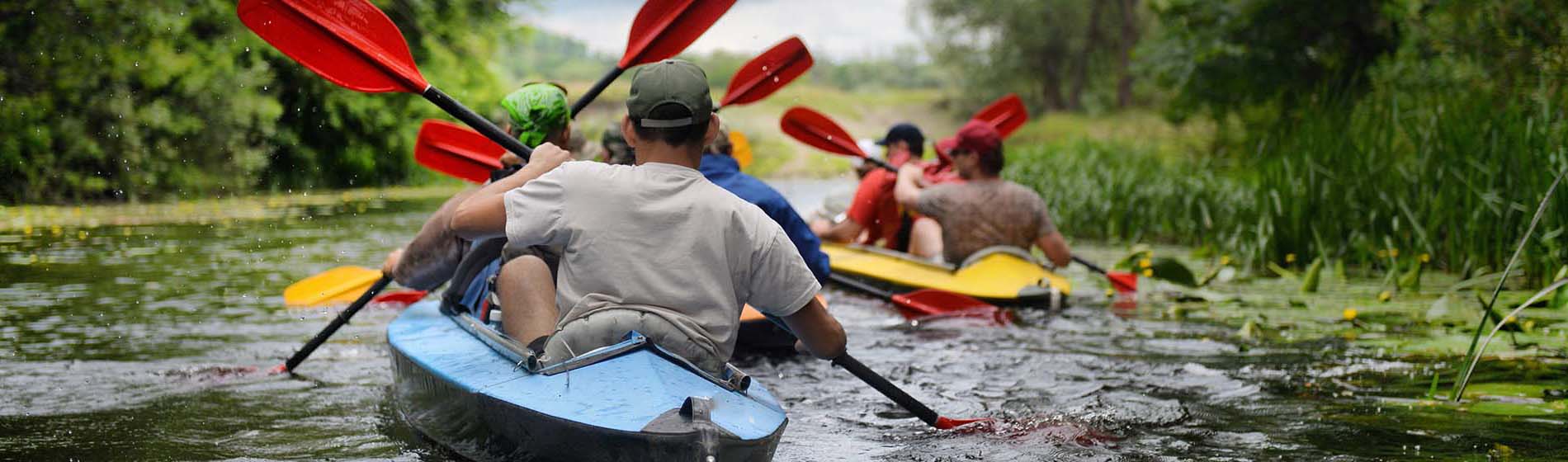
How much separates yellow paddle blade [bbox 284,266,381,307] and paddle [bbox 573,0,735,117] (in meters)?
1.96

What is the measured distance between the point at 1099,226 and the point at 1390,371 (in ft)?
22.4

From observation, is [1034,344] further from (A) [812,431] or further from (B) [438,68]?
(B) [438,68]

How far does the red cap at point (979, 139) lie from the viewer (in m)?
6.91

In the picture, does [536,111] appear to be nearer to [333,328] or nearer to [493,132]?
[493,132]

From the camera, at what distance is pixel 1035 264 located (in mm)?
7188

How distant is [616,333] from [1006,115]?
7.11 meters

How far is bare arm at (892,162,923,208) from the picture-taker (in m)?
7.55

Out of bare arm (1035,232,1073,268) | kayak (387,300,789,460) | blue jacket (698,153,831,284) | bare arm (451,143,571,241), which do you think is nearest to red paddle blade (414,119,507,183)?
blue jacket (698,153,831,284)

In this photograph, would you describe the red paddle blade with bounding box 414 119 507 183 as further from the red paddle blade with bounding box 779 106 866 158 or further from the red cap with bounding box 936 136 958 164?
the red cap with bounding box 936 136 958 164

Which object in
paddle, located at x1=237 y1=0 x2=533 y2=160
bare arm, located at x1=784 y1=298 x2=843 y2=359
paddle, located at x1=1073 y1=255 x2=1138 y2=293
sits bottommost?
paddle, located at x1=1073 y1=255 x2=1138 y2=293

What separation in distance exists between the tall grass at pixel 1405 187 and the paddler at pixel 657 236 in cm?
375

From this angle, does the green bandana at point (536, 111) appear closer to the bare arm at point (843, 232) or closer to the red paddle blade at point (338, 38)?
the red paddle blade at point (338, 38)

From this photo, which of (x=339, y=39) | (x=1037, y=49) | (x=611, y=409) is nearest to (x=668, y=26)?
(x=339, y=39)

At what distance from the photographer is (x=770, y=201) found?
480 centimetres
